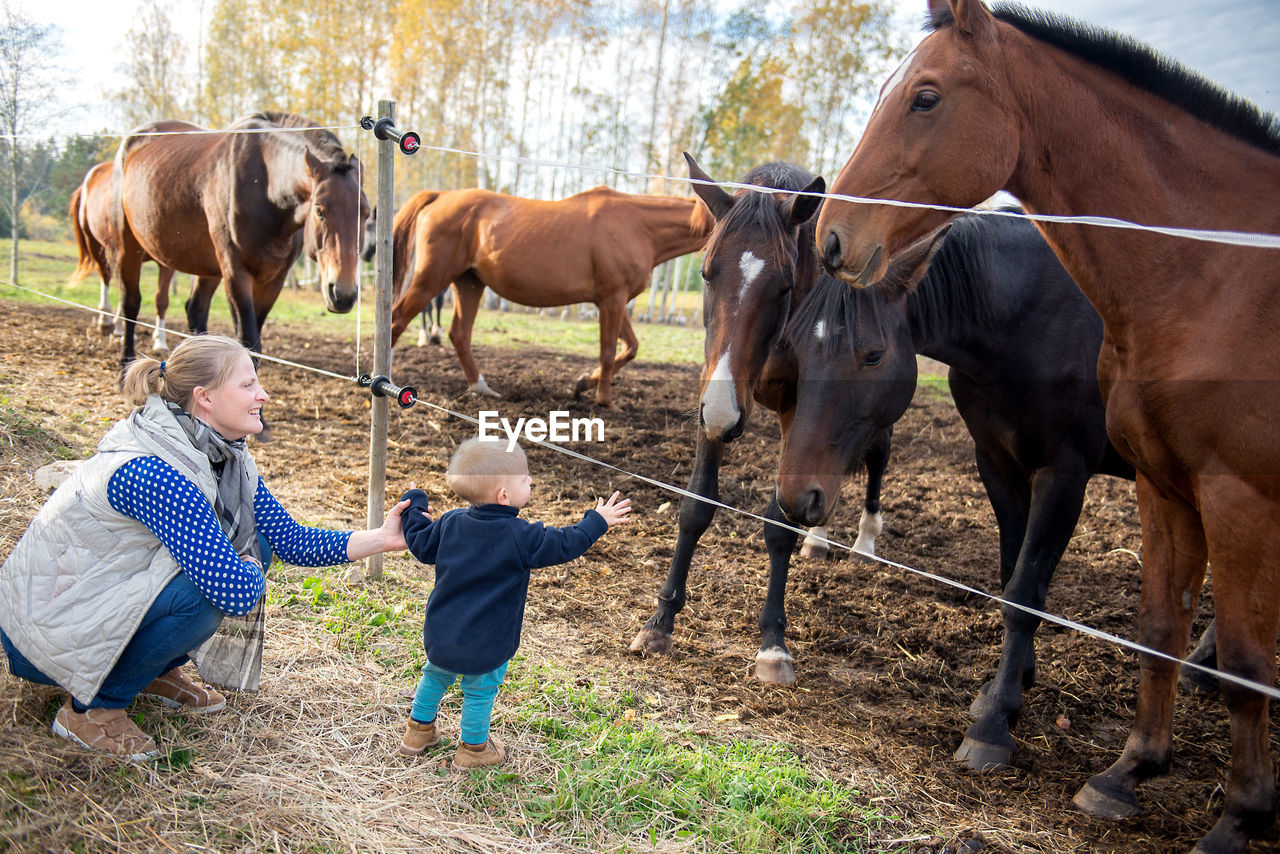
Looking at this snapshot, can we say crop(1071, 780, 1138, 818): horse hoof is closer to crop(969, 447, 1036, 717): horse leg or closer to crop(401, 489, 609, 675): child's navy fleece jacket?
crop(969, 447, 1036, 717): horse leg

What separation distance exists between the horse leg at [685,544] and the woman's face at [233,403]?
6.09 ft

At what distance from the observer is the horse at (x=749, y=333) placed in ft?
10.2

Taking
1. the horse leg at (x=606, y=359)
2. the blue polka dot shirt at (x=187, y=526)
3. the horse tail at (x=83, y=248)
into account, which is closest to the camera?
the blue polka dot shirt at (x=187, y=526)

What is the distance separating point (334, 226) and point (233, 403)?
12.8 ft

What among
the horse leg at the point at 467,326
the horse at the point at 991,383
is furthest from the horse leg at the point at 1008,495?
the horse leg at the point at 467,326

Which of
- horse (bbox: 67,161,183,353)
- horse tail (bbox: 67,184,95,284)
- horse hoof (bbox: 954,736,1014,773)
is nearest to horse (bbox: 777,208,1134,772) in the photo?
horse hoof (bbox: 954,736,1014,773)

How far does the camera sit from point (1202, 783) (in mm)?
2754

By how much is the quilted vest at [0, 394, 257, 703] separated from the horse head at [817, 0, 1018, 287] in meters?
2.08

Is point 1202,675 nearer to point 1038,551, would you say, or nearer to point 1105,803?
point 1038,551

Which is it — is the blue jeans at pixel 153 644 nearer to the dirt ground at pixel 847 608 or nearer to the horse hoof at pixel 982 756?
the dirt ground at pixel 847 608

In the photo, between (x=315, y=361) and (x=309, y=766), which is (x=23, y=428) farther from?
(x=315, y=361)

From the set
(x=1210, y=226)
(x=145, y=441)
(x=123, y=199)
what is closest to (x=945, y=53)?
(x=1210, y=226)

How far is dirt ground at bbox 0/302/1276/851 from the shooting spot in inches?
105

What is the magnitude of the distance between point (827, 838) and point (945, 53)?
94.5 inches
